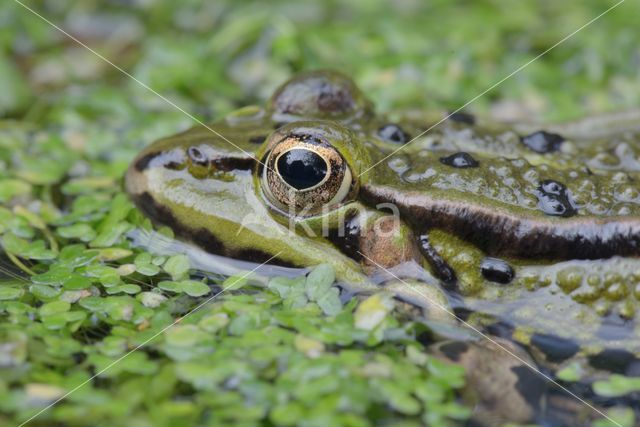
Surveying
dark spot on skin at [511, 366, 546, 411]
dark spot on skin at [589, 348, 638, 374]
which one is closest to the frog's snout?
dark spot on skin at [511, 366, 546, 411]

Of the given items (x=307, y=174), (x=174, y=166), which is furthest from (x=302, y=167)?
(x=174, y=166)

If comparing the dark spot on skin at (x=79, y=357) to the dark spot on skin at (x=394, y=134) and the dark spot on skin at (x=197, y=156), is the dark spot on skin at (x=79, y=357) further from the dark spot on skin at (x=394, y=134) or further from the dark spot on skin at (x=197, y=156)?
the dark spot on skin at (x=394, y=134)

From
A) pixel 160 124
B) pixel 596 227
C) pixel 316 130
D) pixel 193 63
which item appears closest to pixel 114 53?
pixel 193 63

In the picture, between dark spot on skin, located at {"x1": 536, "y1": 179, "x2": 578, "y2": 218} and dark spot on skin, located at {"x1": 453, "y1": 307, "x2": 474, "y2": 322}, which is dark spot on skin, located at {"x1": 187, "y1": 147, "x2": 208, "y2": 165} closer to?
dark spot on skin, located at {"x1": 453, "y1": 307, "x2": 474, "y2": 322}

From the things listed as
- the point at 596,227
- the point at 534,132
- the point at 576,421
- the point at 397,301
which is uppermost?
the point at 534,132

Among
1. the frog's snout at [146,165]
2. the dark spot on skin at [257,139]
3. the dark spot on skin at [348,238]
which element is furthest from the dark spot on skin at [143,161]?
the dark spot on skin at [348,238]

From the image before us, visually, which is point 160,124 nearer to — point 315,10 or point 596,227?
point 315,10
